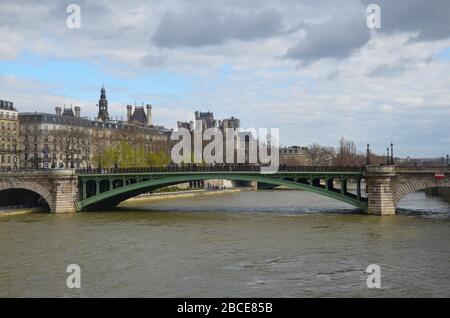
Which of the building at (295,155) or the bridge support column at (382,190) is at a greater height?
the building at (295,155)

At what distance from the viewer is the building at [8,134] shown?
9300 cm

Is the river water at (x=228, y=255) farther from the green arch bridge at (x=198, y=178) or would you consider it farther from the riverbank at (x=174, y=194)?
the riverbank at (x=174, y=194)

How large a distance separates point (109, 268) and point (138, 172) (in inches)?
1127

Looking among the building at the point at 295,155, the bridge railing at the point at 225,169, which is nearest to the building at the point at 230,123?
the building at the point at 295,155

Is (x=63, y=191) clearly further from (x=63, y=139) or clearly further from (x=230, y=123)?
(x=230, y=123)

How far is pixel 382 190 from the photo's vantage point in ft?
156

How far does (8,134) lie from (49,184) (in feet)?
142

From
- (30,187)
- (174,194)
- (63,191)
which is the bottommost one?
(174,194)

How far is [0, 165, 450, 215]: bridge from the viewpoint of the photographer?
1868 inches

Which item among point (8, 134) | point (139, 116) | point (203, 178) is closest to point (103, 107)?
point (139, 116)

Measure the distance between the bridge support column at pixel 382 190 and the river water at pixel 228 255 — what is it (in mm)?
Answer: 1391
